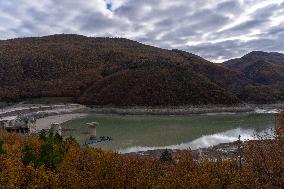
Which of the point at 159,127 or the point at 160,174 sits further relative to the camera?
the point at 159,127

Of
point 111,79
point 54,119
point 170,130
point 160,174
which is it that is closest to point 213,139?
point 170,130

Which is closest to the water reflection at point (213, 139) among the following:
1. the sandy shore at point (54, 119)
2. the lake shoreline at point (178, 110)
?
the lake shoreline at point (178, 110)

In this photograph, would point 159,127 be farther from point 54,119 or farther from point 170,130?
point 54,119

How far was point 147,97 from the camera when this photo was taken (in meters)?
116

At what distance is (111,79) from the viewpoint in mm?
133875

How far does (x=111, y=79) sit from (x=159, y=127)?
197 ft

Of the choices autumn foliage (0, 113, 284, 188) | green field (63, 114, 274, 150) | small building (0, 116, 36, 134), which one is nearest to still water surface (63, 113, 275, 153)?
green field (63, 114, 274, 150)

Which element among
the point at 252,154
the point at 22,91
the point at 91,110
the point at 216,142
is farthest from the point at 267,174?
the point at 22,91

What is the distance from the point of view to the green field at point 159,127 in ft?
198

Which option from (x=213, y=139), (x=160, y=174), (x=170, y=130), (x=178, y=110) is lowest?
(x=213, y=139)

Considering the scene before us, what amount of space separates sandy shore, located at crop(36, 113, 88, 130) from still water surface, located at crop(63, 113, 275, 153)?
9.57ft

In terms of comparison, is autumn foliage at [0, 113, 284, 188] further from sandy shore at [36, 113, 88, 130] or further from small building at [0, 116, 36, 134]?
sandy shore at [36, 113, 88, 130]

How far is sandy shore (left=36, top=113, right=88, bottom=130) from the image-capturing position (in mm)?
83219

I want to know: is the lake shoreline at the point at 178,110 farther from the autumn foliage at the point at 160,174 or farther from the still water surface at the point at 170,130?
the autumn foliage at the point at 160,174
